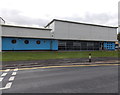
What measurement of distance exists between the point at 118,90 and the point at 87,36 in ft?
94.5

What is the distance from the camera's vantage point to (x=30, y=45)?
25.4 m

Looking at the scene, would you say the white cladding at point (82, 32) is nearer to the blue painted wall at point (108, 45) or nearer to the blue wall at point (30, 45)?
the blue painted wall at point (108, 45)

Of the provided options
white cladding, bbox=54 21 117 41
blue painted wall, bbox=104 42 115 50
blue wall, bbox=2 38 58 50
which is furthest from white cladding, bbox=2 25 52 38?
blue painted wall, bbox=104 42 115 50

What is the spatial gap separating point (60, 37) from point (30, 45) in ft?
31.1

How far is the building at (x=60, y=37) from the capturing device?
2359 cm

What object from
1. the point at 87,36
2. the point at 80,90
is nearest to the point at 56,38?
the point at 87,36

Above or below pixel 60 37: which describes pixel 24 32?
above

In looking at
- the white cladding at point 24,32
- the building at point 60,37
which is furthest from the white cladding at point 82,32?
the white cladding at point 24,32

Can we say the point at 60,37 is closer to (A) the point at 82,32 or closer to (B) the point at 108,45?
(A) the point at 82,32

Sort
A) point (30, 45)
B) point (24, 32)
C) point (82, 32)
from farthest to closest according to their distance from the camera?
point (82, 32), point (30, 45), point (24, 32)

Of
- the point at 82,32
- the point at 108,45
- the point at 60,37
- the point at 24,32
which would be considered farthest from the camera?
the point at 108,45

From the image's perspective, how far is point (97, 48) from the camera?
3344 centimetres

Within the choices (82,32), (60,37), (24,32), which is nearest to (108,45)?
(82,32)

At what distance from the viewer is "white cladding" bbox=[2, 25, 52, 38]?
74.7 feet
